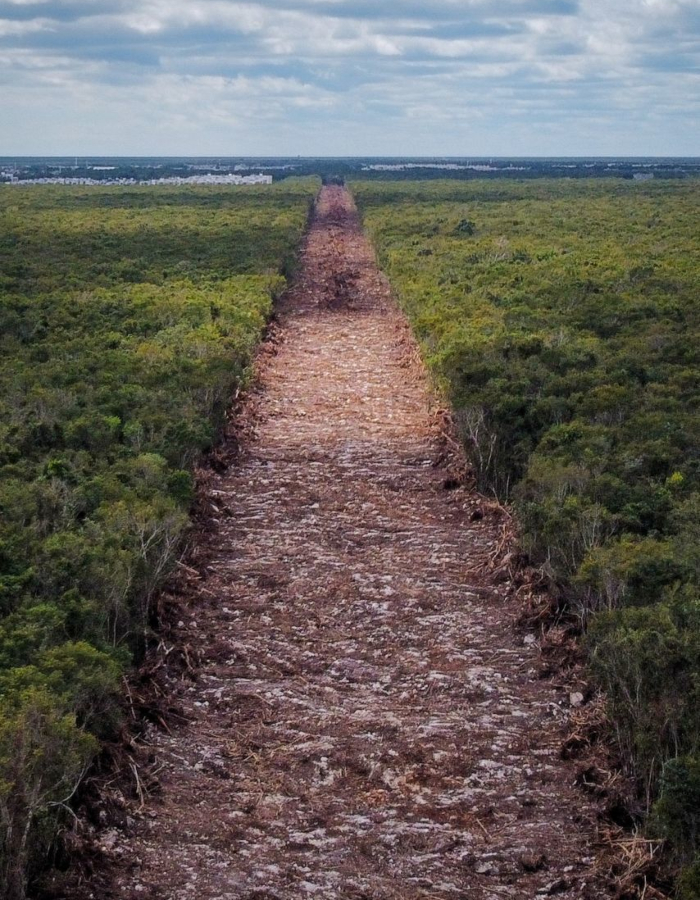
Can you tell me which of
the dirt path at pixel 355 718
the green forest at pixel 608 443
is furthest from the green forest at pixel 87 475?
the green forest at pixel 608 443

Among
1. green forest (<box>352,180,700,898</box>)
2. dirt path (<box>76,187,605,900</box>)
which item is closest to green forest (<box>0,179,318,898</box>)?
dirt path (<box>76,187,605,900</box>)

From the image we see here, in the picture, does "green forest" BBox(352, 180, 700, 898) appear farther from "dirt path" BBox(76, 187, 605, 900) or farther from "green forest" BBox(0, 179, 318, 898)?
"green forest" BBox(0, 179, 318, 898)

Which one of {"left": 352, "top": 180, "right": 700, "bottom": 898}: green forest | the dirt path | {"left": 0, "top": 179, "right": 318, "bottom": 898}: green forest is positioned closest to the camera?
{"left": 0, "top": 179, "right": 318, "bottom": 898}: green forest

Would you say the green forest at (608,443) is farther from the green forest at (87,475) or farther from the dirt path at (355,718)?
the green forest at (87,475)

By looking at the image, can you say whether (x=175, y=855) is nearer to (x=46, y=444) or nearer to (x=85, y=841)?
(x=85, y=841)

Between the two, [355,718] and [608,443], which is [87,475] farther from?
[608,443]

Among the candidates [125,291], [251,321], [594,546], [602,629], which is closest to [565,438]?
[594,546]
